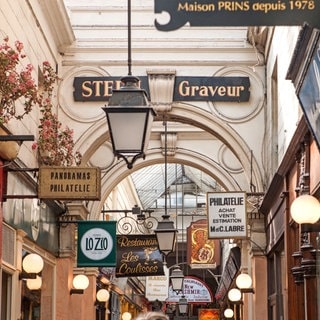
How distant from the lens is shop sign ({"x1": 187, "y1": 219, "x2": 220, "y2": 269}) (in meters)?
27.5

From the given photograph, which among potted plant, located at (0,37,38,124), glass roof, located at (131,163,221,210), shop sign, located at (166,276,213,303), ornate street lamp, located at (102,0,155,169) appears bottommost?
ornate street lamp, located at (102,0,155,169)

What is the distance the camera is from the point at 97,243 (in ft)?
48.3

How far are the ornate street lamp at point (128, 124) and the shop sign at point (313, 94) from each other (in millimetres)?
1323

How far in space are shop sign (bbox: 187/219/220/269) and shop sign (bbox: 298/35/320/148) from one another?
19.3m

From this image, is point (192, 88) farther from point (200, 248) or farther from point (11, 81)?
point (200, 248)

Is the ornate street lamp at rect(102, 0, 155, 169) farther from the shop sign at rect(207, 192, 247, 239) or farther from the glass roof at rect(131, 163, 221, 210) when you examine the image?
the glass roof at rect(131, 163, 221, 210)

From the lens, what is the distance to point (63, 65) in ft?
52.6

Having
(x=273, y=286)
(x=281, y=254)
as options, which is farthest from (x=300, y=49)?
(x=273, y=286)

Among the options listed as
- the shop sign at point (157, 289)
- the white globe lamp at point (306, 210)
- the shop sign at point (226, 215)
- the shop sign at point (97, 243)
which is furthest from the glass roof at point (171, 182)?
the white globe lamp at point (306, 210)

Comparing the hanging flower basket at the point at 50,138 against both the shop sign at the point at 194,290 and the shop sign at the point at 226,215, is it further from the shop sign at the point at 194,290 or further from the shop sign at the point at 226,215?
the shop sign at the point at 194,290

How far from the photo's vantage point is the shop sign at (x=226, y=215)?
14.5 meters

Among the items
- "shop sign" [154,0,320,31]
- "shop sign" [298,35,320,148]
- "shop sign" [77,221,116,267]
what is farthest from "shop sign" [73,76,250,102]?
"shop sign" [154,0,320,31]

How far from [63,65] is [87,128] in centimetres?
112

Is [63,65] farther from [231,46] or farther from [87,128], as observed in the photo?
[231,46]
